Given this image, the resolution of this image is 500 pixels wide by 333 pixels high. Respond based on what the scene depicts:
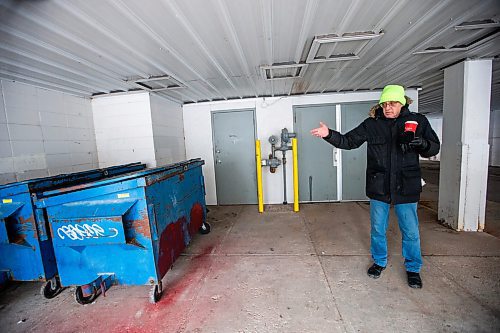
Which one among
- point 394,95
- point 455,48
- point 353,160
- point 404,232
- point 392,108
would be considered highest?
point 455,48

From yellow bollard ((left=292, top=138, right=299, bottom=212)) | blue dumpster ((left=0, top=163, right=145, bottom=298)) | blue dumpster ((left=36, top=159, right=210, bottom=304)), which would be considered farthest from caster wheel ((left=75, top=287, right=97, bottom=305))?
yellow bollard ((left=292, top=138, right=299, bottom=212))

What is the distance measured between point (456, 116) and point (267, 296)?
12.0ft

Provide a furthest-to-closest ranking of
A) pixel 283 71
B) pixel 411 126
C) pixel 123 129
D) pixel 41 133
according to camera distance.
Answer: pixel 123 129 → pixel 283 71 → pixel 41 133 → pixel 411 126

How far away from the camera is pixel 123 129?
3930 millimetres

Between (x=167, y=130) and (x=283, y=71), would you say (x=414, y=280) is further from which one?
(x=167, y=130)

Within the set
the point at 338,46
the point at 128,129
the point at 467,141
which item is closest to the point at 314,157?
the point at 467,141

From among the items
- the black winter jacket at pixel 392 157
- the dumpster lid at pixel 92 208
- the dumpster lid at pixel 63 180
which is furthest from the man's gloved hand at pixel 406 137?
the dumpster lid at pixel 63 180

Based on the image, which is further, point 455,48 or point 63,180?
point 455,48

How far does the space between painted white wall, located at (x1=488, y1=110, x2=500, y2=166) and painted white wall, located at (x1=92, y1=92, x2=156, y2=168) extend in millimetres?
12945

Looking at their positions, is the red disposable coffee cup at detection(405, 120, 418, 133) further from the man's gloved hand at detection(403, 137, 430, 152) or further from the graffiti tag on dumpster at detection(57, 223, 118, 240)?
the graffiti tag on dumpster at detection(57, 223, 118, 240)

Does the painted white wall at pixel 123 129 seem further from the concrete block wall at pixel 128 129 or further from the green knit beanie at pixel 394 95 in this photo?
the green knit beanie at pixel 394 95

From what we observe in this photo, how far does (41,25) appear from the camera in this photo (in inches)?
69.1

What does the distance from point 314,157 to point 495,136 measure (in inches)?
382

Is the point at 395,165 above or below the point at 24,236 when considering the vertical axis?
above
